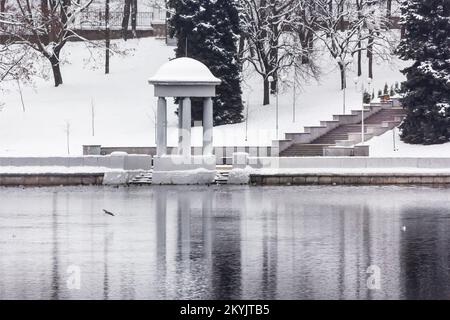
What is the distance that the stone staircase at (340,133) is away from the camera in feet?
171

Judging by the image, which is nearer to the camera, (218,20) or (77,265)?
(77,265)

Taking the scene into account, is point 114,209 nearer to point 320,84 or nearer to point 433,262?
point 433,262

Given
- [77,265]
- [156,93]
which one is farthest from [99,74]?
[77,265]

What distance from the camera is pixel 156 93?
146 feet

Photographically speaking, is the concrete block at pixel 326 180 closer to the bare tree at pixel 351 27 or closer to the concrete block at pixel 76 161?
the concrete block at pixel 76 161

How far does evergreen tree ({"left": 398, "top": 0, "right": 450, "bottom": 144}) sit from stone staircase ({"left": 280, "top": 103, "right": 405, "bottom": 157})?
8.07 feet

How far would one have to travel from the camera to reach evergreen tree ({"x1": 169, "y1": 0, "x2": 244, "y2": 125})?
188 ft

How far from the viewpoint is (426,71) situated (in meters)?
51.2

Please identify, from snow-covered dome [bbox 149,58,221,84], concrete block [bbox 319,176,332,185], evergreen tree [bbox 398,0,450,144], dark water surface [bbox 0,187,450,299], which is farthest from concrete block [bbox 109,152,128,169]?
evergreen tree [bbox 398,0,450,144]

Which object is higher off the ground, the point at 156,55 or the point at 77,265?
the point at 156,55

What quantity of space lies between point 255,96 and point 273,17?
4.87 m

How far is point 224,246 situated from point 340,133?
32043 mm

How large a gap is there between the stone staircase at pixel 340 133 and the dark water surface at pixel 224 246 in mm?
13597

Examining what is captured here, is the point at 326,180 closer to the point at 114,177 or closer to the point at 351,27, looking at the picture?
the point at 114,177
